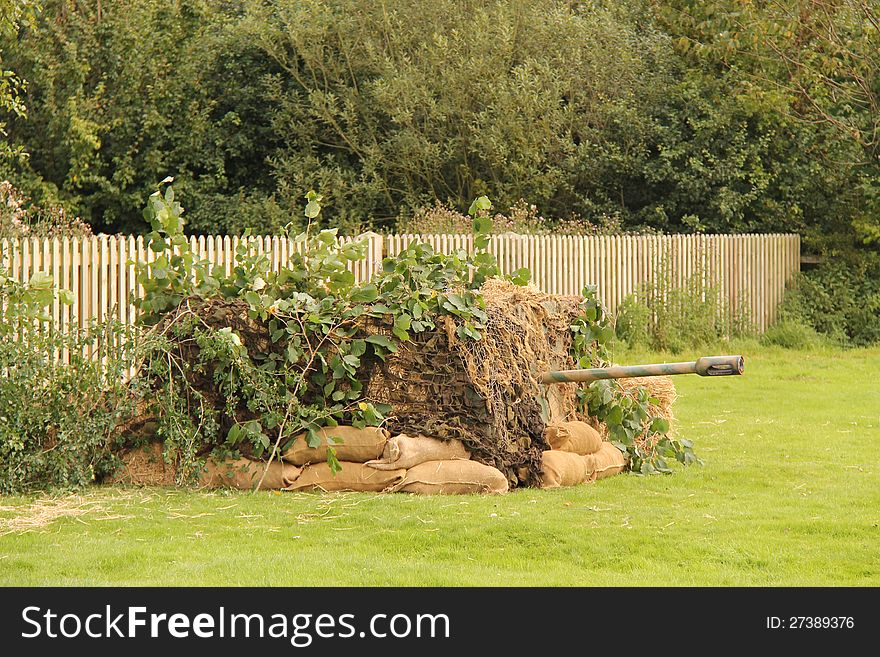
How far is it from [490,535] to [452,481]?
1.36m

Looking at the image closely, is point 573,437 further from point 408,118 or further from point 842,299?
point 408,118

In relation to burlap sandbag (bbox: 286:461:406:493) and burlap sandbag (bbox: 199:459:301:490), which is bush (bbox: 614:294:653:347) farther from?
burlap sandbag (bbox: 199:459:301:490)

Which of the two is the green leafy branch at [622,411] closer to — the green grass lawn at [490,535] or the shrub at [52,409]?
the green grass lawn at [490,535]

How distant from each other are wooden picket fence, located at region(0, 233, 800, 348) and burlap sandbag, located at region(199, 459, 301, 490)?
4.27m

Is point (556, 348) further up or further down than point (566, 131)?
further down

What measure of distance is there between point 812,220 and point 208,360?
662 inches

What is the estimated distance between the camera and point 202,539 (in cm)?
664

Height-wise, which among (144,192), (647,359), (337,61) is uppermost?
(337,61)

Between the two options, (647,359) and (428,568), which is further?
(647,359)

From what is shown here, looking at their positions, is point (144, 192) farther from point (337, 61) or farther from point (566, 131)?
point (566, 131)

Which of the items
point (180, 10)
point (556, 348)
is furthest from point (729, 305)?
point (180, 10)

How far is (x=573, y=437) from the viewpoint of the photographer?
28.4 feet

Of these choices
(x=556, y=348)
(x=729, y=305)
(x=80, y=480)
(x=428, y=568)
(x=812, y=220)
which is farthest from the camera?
(x=812, y=220)

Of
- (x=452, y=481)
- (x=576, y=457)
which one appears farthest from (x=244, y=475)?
(x=576, y=457)
